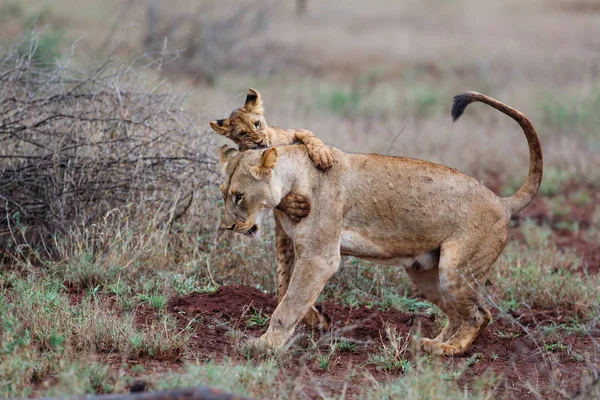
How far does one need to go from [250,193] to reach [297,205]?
14.5 inches

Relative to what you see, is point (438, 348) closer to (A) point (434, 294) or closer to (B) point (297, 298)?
(A) point (434, 294)

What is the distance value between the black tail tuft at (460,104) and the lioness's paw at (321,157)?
2.92 feet

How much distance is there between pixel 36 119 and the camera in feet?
25.2

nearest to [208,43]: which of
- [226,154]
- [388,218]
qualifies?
[226,154]

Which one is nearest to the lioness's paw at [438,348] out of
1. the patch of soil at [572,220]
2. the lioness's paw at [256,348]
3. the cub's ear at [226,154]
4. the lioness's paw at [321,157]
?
the lioness's paw at [256,348]

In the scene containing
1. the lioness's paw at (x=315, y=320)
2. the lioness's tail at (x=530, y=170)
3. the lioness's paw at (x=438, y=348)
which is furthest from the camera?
the lioness's paw at (x=315, y=320)

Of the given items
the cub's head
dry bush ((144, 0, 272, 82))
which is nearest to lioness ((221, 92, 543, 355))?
the cub's head

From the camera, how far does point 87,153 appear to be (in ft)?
24.5

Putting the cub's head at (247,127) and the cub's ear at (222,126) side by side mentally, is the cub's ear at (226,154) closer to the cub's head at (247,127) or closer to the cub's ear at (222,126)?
the cub's head at (247,127)

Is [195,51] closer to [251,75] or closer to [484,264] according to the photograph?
[251,75]

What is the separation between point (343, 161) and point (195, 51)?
1318 centimetres

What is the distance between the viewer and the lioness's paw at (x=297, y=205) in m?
5.59

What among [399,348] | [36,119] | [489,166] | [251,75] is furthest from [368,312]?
[251,75]

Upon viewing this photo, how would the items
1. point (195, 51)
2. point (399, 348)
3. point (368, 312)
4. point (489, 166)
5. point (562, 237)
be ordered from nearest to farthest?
point (399, 348) < point (368, 312) < point (562, 237) < point (489, 166) < point (195, 51)
